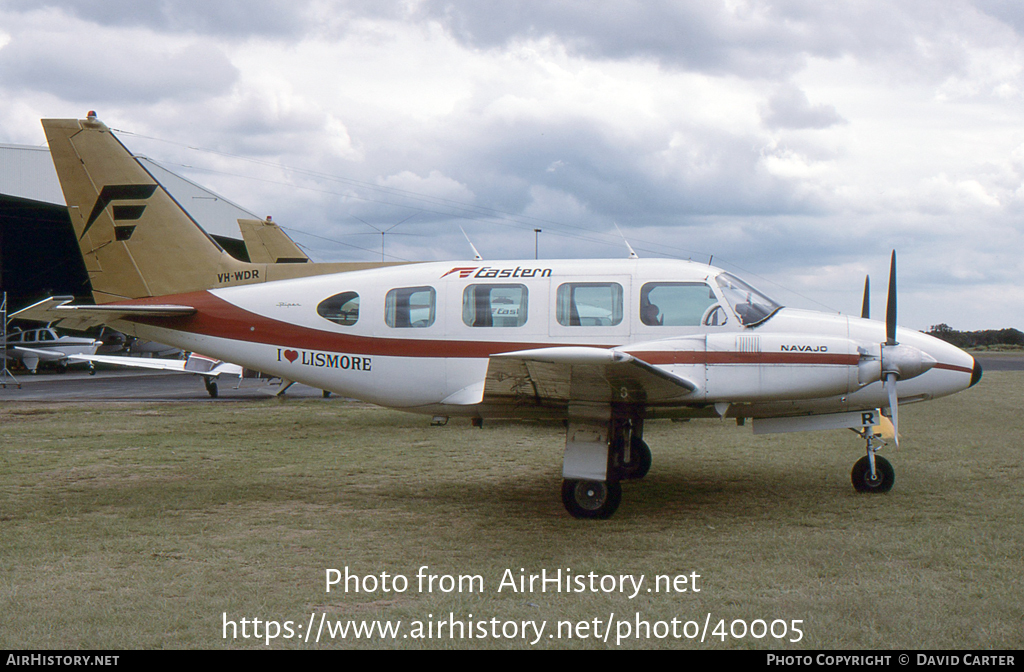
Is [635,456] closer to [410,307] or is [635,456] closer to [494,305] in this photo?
[494,305]

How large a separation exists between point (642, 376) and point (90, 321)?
7.99 m

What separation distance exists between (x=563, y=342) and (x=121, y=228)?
277 inches

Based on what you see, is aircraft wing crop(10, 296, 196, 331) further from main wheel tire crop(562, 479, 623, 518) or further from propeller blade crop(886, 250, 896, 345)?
propeller blade crop(886, 250, 896, 345)

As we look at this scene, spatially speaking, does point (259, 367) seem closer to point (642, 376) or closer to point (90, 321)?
point (90, 321)

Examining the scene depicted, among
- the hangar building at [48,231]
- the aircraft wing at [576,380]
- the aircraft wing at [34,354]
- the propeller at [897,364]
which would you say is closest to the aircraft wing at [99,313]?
the aircraft wing at [576,380]

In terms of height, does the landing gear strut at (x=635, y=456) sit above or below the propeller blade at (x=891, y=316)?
below

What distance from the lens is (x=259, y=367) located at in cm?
1024

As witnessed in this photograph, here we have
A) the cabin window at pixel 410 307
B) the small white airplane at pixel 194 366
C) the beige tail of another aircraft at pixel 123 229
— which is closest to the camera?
the cabin window at pixel 410 307

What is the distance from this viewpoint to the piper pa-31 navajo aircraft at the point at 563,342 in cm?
828

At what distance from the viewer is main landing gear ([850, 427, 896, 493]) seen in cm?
945

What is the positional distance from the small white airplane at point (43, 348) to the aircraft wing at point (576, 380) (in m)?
35.7

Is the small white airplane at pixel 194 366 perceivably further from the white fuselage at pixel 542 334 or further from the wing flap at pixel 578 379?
the wing flap at pixel 578 379

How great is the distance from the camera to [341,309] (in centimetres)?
977
